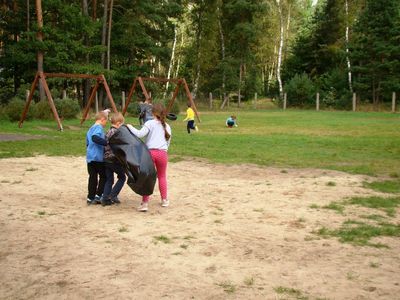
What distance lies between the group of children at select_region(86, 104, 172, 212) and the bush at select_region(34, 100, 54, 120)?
18.9m

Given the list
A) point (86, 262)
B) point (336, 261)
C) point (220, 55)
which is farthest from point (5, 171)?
point (220, 55)

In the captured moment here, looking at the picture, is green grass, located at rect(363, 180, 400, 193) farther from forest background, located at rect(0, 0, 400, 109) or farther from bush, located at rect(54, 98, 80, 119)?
forest background, located at rect(0, 0, 400, 109)

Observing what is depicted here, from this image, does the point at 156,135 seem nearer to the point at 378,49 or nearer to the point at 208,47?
the point at 378,49

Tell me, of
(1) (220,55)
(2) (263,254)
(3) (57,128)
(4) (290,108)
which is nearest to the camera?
(2) (263,254)

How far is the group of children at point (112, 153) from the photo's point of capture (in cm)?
763

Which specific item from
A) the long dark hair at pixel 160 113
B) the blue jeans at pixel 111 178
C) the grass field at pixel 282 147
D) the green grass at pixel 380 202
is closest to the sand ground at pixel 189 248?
the blue jeans at pixel 111 178

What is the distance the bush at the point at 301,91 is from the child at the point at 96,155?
41311 millimetres

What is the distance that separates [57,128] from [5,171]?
11.7 m

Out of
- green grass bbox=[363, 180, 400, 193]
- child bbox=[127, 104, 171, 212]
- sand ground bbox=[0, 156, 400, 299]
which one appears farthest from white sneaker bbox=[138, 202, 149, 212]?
green grass bbox=[363, 180, 400, 193]

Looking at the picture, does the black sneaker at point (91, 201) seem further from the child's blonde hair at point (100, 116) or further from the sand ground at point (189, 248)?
the child's blonde hair at point (100, 116)

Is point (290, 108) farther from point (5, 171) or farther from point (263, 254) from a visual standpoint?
point (263, 254)

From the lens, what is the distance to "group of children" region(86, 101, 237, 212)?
25.0ft

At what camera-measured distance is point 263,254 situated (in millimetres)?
5473

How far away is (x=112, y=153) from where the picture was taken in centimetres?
773
